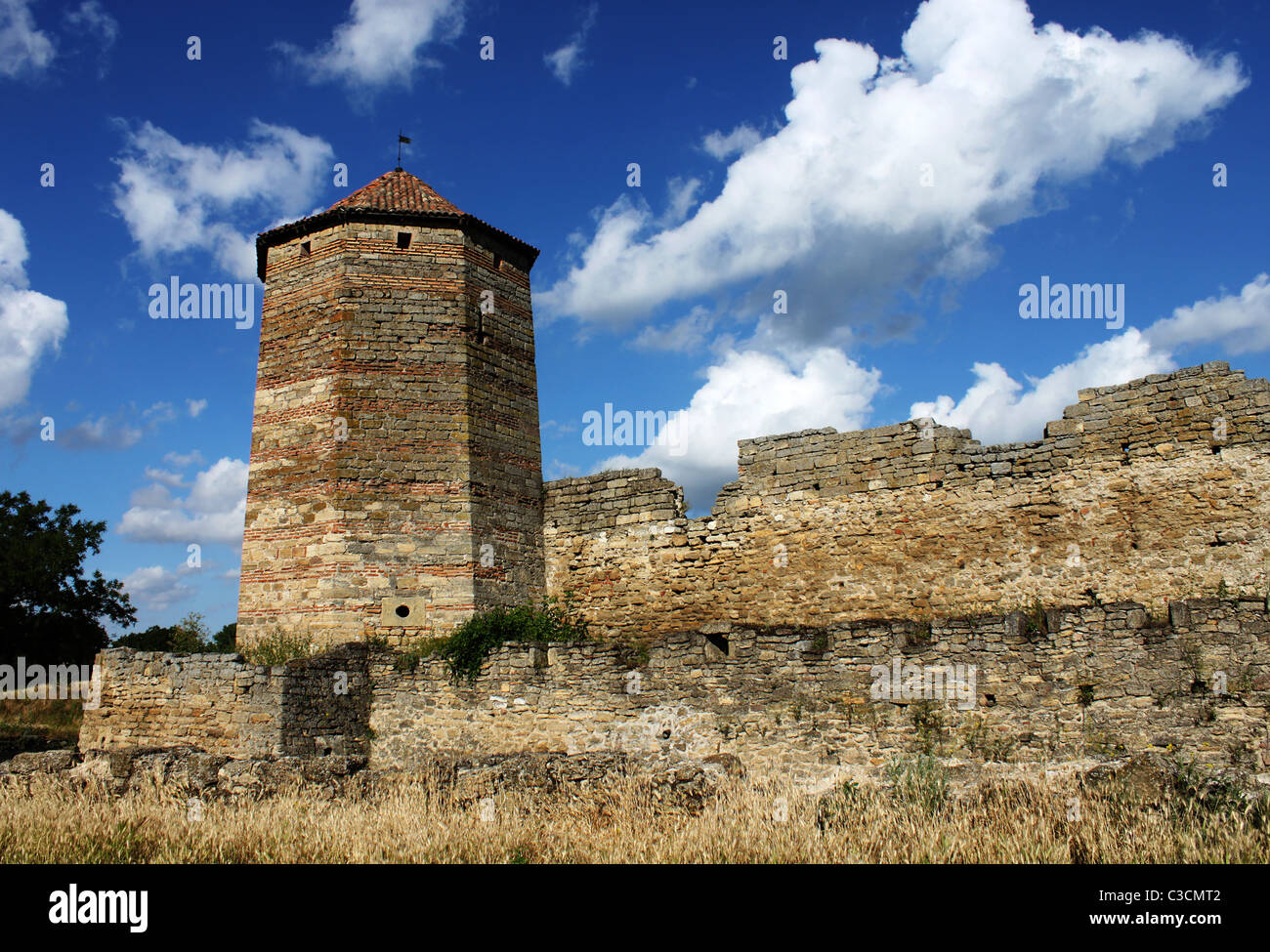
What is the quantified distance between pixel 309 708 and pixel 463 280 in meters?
7.29

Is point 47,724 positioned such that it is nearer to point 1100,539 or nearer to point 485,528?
point 485,528

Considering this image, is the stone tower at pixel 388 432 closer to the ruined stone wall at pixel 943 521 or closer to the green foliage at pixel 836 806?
the ruined stone wall at pixel 943 521

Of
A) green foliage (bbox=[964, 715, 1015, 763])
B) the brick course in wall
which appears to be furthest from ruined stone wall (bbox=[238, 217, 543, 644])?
green foliage (bbox=[964, 715, 1015, 763])

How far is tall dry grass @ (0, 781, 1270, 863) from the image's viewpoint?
559 centimetres

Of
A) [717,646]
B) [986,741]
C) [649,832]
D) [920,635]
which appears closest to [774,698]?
[717,646]

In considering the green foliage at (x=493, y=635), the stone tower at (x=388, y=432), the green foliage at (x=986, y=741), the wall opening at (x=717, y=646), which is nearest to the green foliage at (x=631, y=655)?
the green foliage at (x=493, y=635)

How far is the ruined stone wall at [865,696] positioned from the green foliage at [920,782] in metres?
0.76

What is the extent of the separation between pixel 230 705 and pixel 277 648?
3.89ft

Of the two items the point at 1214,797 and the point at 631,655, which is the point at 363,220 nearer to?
the point at 631,655

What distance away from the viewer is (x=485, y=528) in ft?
45.2

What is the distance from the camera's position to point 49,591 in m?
32.3

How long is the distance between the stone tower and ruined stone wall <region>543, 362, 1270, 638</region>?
1.55 m

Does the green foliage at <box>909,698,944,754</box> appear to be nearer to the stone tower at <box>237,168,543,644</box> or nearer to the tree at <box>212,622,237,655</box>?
the stone tower at <box>237,168,543,644</box>
